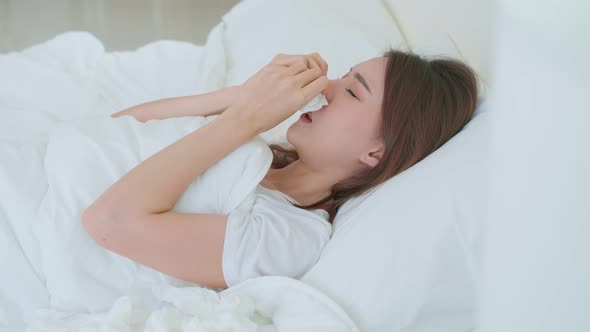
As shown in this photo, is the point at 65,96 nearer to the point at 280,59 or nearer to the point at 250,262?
the point at 280,59

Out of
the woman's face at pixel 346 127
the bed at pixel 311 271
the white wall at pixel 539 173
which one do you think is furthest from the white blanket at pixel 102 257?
the white wall at pixel 539 173

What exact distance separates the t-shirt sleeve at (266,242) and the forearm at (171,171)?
10cm

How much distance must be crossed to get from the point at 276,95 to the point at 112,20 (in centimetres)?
219

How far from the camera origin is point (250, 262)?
3.65ft

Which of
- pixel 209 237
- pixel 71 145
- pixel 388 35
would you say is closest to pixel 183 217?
pixel 209 237

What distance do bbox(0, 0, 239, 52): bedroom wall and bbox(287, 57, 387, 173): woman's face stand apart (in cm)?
179

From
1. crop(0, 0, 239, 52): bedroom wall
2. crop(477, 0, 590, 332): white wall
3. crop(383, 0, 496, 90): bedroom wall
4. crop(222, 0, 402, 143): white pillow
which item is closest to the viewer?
crop(477, 0, 590, 332): white wall

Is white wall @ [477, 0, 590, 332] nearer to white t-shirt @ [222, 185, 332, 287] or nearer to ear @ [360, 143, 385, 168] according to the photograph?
white t-shirt @ [222, 185, 332, 287]

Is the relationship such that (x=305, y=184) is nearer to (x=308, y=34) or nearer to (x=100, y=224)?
(x=100, y=224)

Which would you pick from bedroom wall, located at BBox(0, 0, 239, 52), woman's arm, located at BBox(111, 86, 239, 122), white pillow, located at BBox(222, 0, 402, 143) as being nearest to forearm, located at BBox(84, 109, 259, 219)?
woman's arm, located at BBox(111, 86, 239, 122)

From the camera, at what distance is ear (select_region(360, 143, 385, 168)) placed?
1292mm

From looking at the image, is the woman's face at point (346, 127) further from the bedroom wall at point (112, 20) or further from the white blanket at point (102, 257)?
the bedroom wall at point (112, 20)

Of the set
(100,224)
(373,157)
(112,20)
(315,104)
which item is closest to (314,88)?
(315,104)

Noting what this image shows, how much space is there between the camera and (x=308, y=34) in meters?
1.84
